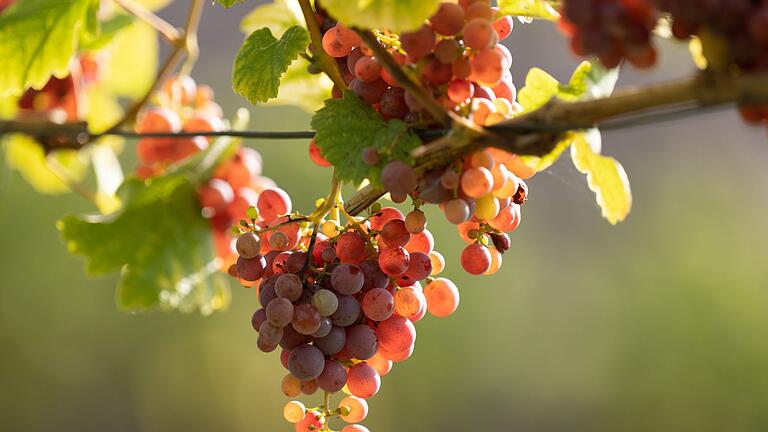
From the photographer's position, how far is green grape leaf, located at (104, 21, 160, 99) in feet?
3.50

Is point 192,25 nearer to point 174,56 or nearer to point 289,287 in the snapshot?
point 174,56

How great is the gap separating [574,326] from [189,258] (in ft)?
13.7

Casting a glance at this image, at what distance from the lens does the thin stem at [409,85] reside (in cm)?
39

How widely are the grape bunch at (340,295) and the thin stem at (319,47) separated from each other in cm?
8

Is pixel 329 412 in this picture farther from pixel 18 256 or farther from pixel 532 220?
pixel 532 220

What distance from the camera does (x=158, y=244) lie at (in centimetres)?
71

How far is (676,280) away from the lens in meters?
Result: 4.48

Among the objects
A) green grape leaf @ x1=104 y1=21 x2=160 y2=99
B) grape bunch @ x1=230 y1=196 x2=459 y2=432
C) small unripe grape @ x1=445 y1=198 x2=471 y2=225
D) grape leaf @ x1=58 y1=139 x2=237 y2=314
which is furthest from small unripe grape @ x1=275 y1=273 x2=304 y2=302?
green grape leaf @ x1=104 y1=21 x2=160 y2=99

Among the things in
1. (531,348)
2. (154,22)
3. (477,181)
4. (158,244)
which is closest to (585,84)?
(477,181)

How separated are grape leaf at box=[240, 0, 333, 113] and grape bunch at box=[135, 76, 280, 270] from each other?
0.36 ft

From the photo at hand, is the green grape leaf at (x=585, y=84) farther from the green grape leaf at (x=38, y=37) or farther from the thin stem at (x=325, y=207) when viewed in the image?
the green grape leaf at (x=38, y=37)

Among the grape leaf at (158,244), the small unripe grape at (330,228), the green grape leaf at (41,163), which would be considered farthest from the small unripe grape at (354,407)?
the green grape leaf at (41,163)

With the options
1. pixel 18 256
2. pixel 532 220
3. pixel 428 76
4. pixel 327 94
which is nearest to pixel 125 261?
pixel 327 94

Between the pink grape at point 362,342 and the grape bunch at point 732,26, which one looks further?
the pink grape at point 362,342
